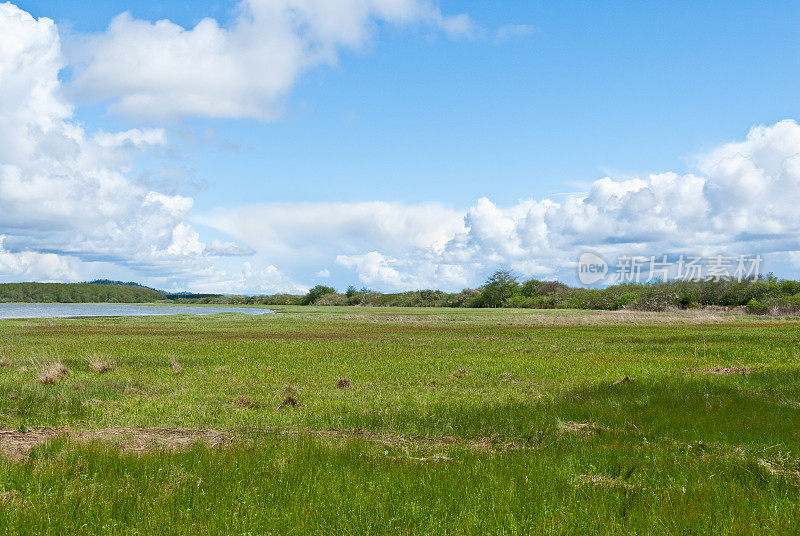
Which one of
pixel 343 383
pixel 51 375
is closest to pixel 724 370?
pixel 343 383

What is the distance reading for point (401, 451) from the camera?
11.5 meters

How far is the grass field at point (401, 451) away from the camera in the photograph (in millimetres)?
7887

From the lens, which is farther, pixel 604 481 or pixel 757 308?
pixel 757 308

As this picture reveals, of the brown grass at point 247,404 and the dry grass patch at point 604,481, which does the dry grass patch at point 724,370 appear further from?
the brown grass at point 247,404

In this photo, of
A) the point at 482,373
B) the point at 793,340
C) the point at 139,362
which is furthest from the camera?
the point at 793,340

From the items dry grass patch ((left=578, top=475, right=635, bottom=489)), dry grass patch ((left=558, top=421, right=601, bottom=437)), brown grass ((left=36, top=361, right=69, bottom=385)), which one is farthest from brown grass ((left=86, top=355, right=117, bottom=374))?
dry grass patch ((left=578, top=475, right=635, bottom=489))

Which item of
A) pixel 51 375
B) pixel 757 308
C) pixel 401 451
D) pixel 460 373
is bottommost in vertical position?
pixel 51 375

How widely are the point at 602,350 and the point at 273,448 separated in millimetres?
29788

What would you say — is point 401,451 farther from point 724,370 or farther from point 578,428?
point 724,370

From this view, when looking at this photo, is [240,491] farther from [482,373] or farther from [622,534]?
[482,373]

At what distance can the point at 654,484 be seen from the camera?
9406 millimetres

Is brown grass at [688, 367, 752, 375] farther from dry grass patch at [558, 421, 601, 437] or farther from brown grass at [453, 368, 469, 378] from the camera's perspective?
dry grass patch at [558, 421, 601, 437]

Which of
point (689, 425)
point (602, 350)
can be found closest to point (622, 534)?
point (689, 425)

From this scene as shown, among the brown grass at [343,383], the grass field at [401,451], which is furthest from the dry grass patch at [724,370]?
the brown grass at [343,383]
